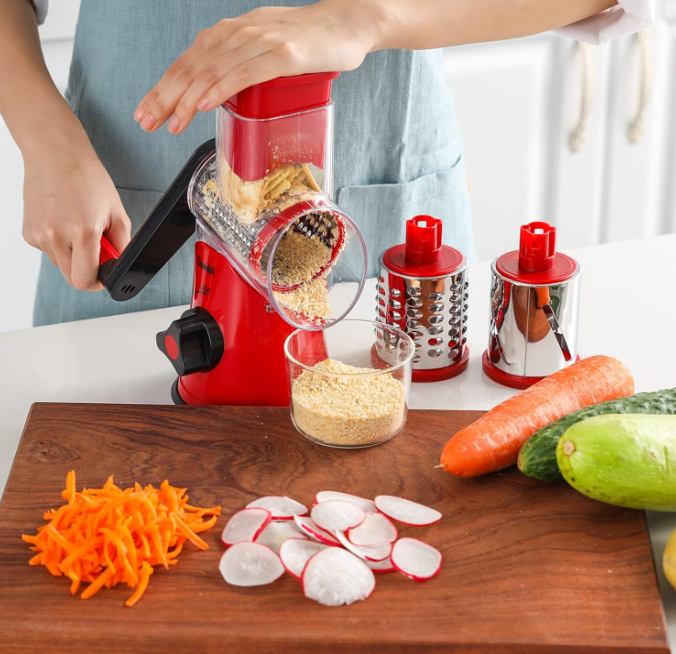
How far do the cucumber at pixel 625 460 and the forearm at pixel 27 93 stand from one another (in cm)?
82

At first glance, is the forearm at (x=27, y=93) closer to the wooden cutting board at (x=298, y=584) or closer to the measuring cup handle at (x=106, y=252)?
the measuring cup handle at (x=106, y=252)

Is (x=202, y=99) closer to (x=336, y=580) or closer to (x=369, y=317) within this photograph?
(x=336, y=580)

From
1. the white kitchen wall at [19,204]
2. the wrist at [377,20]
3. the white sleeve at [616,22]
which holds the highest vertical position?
the wrist at [377,20]

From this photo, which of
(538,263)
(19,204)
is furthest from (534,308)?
(19,204)

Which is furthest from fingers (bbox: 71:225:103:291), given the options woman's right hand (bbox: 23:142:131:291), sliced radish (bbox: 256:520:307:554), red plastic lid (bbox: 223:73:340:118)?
sliced radish (bbox: 256:520:307:554)

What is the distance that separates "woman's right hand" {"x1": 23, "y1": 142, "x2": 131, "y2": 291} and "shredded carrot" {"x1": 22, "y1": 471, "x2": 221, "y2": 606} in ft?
1.30

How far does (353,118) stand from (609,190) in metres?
1.57

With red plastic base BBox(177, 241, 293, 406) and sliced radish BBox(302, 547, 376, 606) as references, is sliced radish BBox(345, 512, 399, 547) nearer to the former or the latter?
sliced radish BBox(302, 547, 376, 606)

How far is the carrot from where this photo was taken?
1006 millimetres

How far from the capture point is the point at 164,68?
55.2 inches

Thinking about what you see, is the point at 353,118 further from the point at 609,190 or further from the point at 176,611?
the point at 609,190

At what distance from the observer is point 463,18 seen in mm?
1206

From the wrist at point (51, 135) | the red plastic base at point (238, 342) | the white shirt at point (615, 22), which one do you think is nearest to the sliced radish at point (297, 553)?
the red plastic base at point (238, 342)

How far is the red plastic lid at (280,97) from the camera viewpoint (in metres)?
0.89
